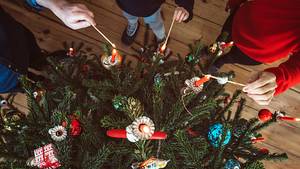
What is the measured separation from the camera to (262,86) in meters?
0.90

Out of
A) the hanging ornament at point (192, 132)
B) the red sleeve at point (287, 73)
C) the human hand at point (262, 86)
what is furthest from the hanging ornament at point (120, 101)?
the red sleeve at point (287, 73)

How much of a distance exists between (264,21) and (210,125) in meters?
0.42

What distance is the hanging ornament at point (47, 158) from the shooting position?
0.82 m

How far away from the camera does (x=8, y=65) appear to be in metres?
1.15

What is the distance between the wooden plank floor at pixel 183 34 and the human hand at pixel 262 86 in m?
0.84

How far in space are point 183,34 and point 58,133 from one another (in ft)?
3.64

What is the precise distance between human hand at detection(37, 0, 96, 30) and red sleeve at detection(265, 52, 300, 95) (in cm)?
58

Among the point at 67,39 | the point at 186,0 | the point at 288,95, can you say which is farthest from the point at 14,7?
the point at 288,95

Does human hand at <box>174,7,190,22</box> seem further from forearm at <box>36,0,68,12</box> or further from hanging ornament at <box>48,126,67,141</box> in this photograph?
hanging ornament at <box>48,126,67,141</box>

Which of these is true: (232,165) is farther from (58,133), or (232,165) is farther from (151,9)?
(151,9)

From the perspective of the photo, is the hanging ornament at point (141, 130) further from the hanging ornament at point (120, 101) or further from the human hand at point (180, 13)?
the human hand at point (180, 13)

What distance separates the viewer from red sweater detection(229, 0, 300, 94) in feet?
3.26

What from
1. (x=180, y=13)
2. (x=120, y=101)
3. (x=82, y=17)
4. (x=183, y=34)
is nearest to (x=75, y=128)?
(x=120, y=101)

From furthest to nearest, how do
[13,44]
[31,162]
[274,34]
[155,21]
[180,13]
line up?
[155,21] → [180,13] → [13,44] → [274,34] → [31,162]
